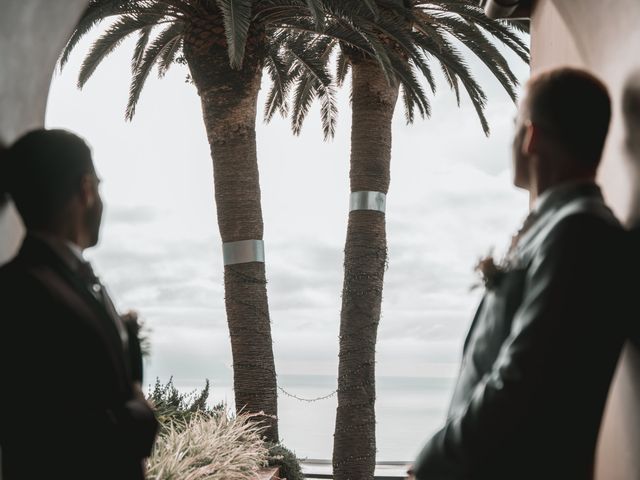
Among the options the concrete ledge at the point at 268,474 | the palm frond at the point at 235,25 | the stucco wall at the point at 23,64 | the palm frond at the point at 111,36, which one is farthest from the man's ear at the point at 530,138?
the palm frond at the point at 111,36

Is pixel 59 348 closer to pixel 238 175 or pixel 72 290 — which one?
pixel 72 290

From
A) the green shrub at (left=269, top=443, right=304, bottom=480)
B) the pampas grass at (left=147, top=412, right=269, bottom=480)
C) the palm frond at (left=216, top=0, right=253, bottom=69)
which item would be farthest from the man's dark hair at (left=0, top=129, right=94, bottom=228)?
the green shrub at (left=269, top=443, right=304, bottom=480)

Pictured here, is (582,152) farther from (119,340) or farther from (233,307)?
(233,307)

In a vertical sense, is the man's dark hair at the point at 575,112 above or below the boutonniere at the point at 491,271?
above

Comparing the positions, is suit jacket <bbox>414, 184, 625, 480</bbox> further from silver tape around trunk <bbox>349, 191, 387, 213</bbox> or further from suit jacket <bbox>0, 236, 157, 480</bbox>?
silver tape around trunk <bbox>349, 191, 387, 213</bbox>

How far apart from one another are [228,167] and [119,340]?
27.1 feet

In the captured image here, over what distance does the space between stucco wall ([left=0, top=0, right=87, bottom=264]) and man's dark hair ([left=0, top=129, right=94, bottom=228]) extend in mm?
318

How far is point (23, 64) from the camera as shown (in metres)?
2.44

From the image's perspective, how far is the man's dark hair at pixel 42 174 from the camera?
75.7 inches

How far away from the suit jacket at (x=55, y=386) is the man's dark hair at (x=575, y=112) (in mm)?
1281

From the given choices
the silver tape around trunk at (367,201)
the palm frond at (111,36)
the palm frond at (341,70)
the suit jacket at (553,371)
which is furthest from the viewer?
the palm frond at (341,70)

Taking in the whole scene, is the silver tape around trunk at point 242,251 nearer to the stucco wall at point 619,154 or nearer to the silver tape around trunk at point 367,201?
the silver tape around trunk at point 367,201

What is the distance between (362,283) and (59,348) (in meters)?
9.92

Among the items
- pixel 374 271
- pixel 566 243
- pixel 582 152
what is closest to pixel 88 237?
pixel 566 243
